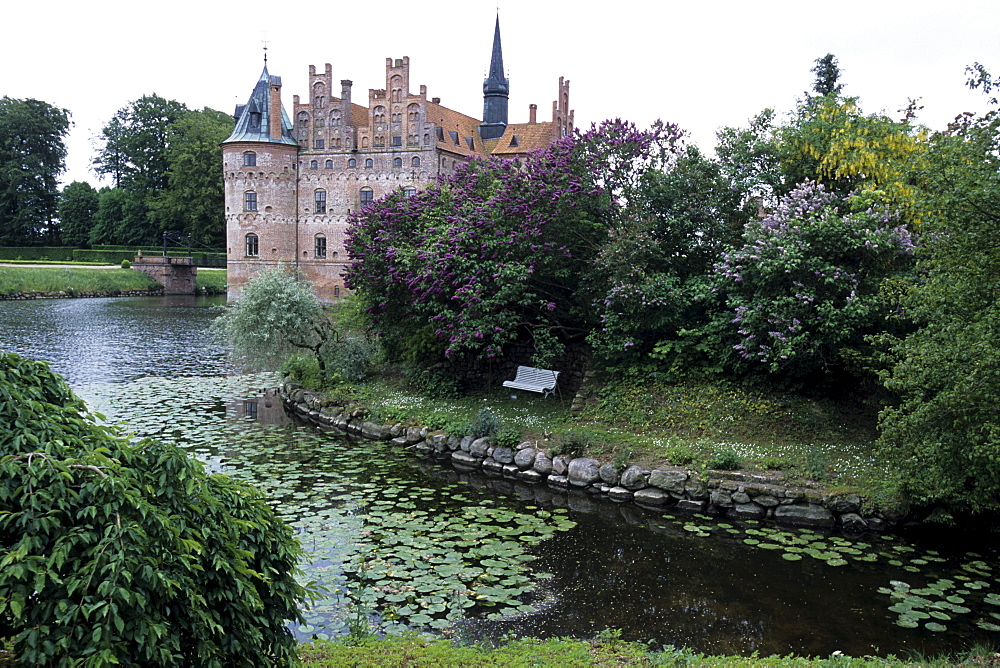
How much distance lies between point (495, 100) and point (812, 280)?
4223 centimetres

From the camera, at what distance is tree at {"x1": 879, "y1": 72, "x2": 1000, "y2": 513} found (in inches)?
328

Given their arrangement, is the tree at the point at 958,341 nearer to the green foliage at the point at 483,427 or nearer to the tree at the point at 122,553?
the green foliage at the point at 483,427

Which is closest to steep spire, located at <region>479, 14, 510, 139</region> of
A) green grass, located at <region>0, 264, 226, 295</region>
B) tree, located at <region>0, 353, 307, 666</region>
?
green grass, located at <region>0, 264, 226, 295</region>

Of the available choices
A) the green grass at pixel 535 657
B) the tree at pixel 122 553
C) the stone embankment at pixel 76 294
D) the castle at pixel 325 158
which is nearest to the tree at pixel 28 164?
the stone embankment at pixel 76 294

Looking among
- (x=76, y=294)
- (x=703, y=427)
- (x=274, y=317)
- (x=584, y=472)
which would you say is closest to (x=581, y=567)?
(x=584, y=472)

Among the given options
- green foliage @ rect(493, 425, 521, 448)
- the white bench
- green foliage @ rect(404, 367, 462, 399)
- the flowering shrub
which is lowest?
green foliage @ rect(493, 425, 521, 448)

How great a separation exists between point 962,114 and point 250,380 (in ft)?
63.2

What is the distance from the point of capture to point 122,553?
12.1 feet

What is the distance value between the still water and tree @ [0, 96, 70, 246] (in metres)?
64.1

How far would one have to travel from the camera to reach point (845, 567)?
917 cm

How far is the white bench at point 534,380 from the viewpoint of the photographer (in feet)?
53.8

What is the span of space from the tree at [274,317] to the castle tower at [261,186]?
95.8 feet

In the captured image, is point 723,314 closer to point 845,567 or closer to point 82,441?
point 845,567

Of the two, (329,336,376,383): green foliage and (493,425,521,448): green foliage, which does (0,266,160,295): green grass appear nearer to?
(329,336,376,383): green foliage
